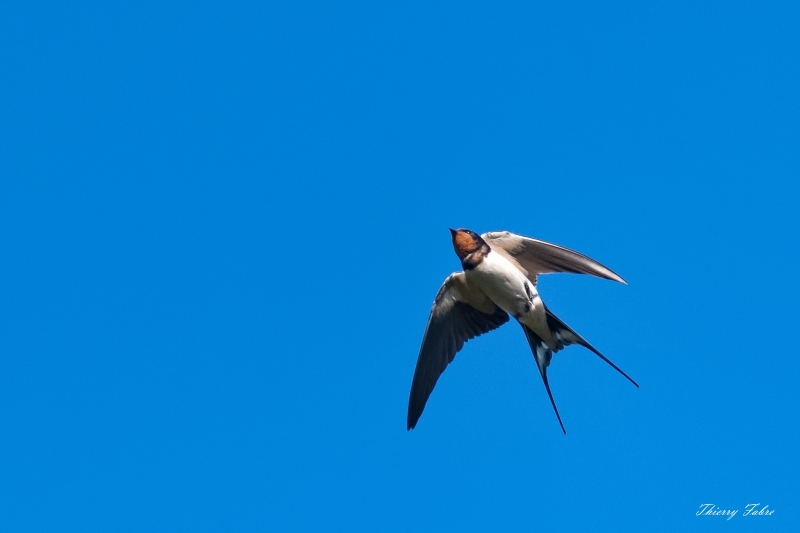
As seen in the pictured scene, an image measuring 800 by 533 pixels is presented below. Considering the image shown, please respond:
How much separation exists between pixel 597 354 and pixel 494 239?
0.94 meters

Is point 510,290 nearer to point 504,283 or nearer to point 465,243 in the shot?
point 504,283

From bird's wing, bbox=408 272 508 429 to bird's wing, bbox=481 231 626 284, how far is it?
341mm

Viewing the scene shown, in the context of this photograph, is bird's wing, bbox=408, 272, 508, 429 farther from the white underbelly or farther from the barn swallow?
the white underbelly

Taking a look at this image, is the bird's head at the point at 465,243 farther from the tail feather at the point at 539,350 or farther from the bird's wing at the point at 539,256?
the tail feather at the point at 539,350

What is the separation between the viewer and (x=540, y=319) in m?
5.30

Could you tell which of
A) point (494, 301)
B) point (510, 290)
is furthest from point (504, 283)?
point (494, 301)

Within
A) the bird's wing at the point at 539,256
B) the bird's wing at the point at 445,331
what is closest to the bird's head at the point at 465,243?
the bird's wing at the point at 539,256

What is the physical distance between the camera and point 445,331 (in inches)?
223

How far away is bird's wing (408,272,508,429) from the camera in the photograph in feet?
18.2

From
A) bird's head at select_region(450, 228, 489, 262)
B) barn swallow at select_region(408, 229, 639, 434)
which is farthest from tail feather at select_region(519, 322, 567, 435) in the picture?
bird's head at select_region(450, 228, 489, 262)

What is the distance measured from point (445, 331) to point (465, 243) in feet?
2.42

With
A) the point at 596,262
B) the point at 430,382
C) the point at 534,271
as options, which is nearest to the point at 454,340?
the point at 430,382

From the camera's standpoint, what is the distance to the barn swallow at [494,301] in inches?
203

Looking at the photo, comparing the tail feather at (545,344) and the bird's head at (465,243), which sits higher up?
the bird's head at (465,243)
